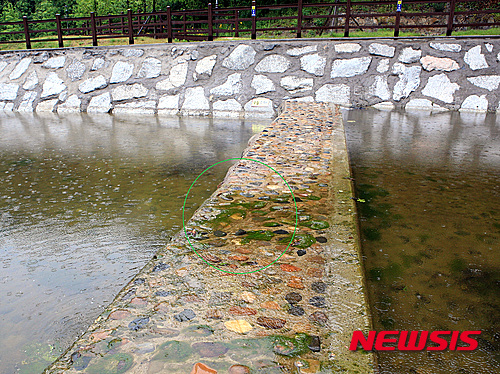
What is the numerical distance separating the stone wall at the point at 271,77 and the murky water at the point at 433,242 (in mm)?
3673

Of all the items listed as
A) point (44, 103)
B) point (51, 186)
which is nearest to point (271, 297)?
point (51, 186)

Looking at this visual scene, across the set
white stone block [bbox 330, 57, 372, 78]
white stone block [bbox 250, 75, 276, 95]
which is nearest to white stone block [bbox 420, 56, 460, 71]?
white stone block [bbox 330, 57, 372, 78]

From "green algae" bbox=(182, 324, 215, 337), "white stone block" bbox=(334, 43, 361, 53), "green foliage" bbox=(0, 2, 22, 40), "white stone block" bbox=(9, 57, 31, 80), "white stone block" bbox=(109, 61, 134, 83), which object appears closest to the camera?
"green algae" bbox=(182, 324, 215, 337)

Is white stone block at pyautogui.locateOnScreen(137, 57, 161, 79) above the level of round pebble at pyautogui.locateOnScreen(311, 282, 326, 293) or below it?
above

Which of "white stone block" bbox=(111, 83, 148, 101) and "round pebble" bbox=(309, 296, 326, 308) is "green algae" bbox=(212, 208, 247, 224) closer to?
"round pebble" bbox=(309, 296, 326, 308)

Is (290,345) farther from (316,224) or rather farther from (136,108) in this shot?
(136,108)

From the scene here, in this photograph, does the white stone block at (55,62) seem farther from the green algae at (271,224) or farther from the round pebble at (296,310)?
the round pebble at (296,310)

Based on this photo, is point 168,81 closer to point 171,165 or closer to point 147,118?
point 147,118

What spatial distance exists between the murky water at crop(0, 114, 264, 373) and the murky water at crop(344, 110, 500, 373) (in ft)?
4.84

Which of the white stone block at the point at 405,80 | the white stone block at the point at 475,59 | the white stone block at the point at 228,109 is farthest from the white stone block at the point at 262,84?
the white stone block at the point at 475,59

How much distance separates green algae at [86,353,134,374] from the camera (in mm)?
1337

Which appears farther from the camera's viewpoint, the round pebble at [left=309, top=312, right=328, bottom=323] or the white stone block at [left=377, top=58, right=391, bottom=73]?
the white stone block at [left=377, top=58, right=391, bottom=73]

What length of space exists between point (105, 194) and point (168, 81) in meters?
6.43

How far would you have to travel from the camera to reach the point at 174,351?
1.42 meters
